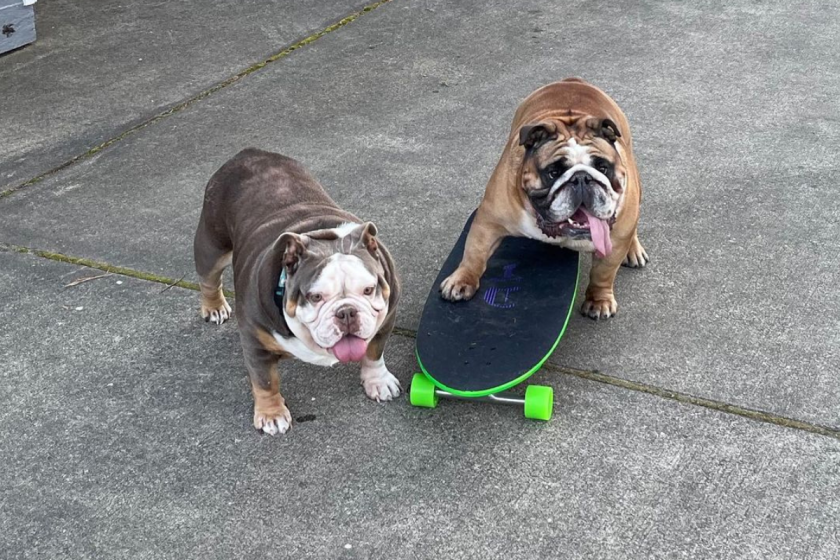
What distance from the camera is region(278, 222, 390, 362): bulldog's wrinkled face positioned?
3.14 metres

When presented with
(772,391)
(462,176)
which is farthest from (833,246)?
(462,176)

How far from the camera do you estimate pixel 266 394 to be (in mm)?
3678

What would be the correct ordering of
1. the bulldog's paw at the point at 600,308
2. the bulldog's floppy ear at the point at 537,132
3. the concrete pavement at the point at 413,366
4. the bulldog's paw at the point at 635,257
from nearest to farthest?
the concrete pavement at the point at 413,366, the bulldog's floppy ear at the point at 537,132, the bulldog's paw at the point at 600,308, the bulldog's paw at the point at 635,257

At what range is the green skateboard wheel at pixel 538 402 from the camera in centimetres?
368

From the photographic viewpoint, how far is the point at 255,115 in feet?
22.0

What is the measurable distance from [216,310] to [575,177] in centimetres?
186

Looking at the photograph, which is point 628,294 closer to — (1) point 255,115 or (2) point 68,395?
(2) point 68,395

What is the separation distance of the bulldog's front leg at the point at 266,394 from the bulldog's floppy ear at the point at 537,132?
1411 millimetres

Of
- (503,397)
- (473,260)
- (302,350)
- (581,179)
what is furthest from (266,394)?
(581,179)

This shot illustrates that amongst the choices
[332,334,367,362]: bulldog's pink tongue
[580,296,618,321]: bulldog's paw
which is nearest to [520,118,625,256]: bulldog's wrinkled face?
[580,296,618,321]: bulldog's paw

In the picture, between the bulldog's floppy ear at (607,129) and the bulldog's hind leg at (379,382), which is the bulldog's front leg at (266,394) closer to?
the bulldog's hind leg at (379,382)

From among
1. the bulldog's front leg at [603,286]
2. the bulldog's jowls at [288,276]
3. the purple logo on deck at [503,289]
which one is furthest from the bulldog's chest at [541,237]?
the bulldog's jowls at [288,276]

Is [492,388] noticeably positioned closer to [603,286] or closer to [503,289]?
[503,289]

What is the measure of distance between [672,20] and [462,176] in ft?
12.1
